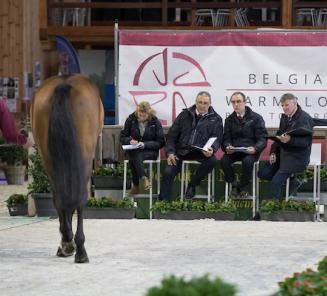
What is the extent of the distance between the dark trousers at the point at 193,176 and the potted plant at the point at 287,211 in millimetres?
922

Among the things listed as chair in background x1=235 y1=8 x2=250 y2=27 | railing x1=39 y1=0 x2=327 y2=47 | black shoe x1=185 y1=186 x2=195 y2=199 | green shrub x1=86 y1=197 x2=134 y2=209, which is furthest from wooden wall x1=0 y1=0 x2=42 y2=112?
green shrub x1=86 y1=197 x2=134 y2=209

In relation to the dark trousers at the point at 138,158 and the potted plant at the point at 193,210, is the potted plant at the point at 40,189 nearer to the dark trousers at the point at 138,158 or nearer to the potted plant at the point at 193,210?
the dark trousers at the point at 138,158

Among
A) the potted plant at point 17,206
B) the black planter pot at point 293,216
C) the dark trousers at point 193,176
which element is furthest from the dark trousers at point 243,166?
the potted plant at point 17,206

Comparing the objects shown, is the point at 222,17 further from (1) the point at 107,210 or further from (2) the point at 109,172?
(1) the point at 107,210

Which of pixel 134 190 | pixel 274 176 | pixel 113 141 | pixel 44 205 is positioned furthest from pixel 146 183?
pixel 274 176

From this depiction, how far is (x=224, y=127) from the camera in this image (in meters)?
13.4

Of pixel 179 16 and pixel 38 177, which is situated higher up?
pixel 179 16

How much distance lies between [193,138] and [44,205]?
210 centimetres

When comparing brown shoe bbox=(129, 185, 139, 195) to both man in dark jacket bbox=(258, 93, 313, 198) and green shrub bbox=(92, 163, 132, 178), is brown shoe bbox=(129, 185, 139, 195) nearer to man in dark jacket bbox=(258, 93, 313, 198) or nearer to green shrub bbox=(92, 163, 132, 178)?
green shrub bbox=(92, 163, 132, 178)

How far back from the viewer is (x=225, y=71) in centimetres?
1452

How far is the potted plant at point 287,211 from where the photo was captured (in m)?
12.7

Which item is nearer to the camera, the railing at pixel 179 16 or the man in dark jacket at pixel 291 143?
the man in dark jacket at pixel 291 143

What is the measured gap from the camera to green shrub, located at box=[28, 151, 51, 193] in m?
13.3

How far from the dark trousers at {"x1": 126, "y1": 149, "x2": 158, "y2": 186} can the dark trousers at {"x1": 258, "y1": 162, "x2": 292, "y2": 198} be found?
147cm
